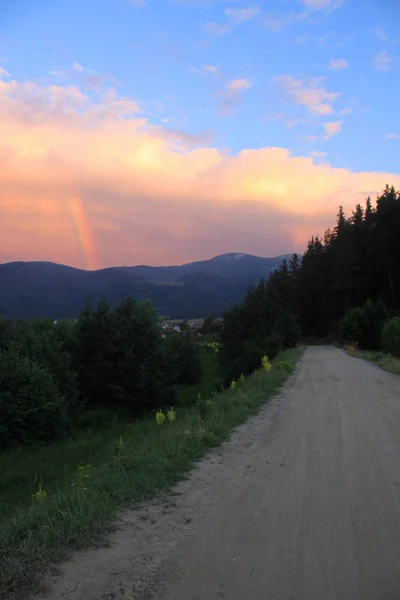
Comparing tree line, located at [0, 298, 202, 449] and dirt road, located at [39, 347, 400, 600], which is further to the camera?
tree line, located at [0, 298, 202, 449]

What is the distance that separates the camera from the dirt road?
3611 millimetres

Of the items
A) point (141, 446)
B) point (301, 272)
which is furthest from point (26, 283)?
point (141, 446)

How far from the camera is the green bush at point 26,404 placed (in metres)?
16.8

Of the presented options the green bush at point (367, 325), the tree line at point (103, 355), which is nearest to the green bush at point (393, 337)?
the tree line at point (103, 355)

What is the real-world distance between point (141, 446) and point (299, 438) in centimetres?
312

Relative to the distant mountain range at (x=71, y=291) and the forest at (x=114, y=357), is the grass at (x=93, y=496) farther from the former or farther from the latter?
the distant mountain range at (x=71, y=291)

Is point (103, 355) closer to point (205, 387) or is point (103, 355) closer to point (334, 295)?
point (205, 387)

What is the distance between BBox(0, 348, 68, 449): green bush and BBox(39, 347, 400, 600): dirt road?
37.7ft

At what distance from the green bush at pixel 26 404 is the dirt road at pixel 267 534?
37.7 feet

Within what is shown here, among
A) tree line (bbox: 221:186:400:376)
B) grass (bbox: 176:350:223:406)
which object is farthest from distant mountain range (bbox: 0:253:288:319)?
grass (bbox: 176:350:223:406)

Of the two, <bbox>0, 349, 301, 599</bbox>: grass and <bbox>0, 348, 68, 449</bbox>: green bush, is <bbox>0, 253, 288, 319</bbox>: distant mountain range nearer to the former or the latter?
<bbox>0, 348, 68, 449</bbox>: green bush

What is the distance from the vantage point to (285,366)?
2241 cm

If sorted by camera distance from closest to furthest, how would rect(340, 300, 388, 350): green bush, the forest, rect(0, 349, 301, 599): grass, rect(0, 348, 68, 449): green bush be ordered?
rect(0, 349, 301, 599): grass
rect(0, 348, 68, 449): green bush
the forest
rect(340, 300, 388, 350): green bush

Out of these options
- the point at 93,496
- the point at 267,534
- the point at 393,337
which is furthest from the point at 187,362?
the point at 267,534
